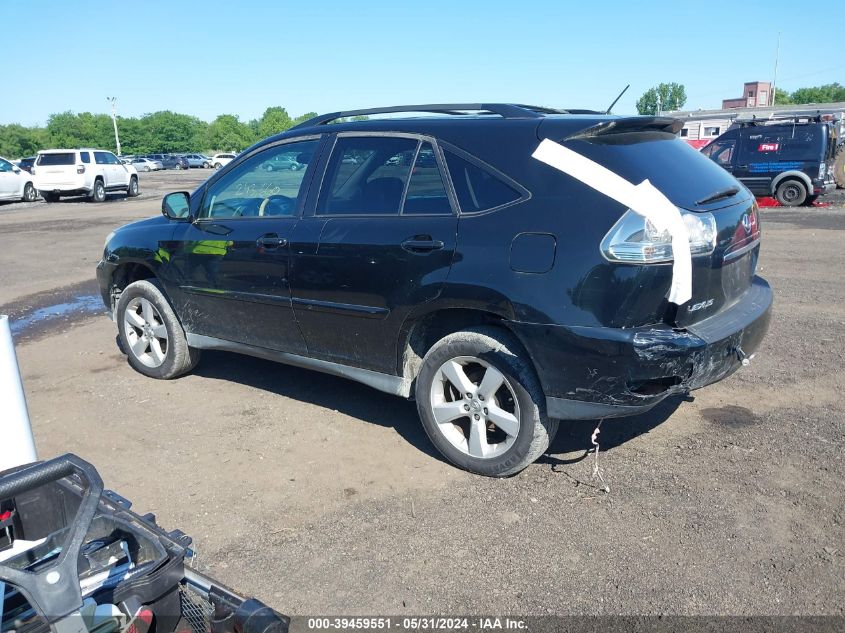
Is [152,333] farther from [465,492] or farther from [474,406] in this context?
[465,492]

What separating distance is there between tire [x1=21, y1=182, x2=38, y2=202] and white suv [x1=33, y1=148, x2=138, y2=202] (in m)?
0.32

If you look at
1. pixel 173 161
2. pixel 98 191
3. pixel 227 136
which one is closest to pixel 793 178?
pixel 98 191

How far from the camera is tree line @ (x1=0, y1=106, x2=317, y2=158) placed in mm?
86950

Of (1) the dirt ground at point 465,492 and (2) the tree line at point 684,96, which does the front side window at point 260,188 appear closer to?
(1) the dirt ground at point 465,492

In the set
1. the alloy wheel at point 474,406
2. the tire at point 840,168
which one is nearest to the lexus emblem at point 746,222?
the alloy wheel at point 474,406

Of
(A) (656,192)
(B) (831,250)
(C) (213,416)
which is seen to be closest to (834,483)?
(A) (656,192)

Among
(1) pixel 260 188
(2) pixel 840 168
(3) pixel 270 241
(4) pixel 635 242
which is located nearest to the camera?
(4) pixel 635 242

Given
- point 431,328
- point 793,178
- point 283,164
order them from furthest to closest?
point 793,178 → point 283,164 → point 431,328

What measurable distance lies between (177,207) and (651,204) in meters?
3.52

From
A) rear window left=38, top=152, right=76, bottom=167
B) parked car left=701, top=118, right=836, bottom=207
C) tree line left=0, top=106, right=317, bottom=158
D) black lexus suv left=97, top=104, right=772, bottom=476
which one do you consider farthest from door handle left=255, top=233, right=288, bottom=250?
tree line left=0, top=106, right=317, bottom=158

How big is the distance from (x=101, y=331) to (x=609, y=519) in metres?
5.82

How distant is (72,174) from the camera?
A: 24.8 meters

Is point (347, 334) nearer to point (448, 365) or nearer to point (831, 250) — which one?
point (448, 365)

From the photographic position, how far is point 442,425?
4.12 meters
